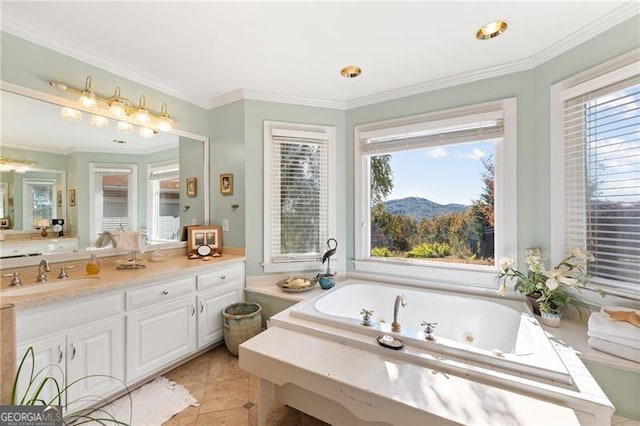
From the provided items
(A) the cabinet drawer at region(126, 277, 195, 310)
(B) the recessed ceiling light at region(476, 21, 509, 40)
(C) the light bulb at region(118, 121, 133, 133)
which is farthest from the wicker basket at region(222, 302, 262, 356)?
(B) the recessed ceiling light at region(476, 21, 509, 40)

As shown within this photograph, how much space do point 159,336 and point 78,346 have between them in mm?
474

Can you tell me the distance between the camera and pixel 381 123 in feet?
8.51

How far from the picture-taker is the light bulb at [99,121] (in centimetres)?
200

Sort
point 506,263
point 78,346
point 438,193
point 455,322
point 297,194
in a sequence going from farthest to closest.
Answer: point 297,194 → point 438,193 → point 455,322 → point 506,263 → point 78,346

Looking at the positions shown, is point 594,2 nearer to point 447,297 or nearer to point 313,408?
point 447,297

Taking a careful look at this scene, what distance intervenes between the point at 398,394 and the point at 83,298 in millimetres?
1829

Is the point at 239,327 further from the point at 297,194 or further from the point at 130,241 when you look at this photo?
the point at 297,194

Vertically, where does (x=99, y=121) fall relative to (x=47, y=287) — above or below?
above

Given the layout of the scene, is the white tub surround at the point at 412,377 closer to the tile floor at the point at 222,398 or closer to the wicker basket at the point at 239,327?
the tile floor at the point at 222,398

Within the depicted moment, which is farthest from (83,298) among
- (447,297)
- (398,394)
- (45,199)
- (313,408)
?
(447,297)

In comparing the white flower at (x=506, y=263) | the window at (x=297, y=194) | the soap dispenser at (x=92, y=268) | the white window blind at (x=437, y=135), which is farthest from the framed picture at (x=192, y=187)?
the white flower at (x=506, y=263)

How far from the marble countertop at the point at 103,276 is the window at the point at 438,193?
156 centimetres

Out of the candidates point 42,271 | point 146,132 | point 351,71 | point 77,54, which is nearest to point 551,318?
point 351,71

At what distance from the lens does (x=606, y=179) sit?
1.64 m
